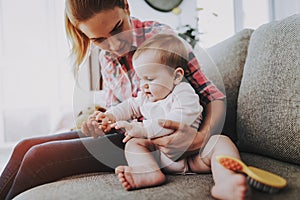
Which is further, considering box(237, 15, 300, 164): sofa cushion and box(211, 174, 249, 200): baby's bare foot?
box(237, 15, 300, 164): sofa cushion

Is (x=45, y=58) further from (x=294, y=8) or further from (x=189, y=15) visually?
(x=294, y=8)

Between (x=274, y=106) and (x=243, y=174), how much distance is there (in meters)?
0.31

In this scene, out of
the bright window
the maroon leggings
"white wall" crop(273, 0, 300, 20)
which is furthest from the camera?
the bright window

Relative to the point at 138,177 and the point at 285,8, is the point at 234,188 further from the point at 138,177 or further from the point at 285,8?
the point at 285,8

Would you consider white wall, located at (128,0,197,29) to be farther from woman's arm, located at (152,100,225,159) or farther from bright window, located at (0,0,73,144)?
woman's arm, located at (152,100,225,159)

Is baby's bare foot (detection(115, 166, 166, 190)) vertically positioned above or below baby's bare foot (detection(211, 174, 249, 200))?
below

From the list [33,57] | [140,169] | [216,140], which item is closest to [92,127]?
[140,169]

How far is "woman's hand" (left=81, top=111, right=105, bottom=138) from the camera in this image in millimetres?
840

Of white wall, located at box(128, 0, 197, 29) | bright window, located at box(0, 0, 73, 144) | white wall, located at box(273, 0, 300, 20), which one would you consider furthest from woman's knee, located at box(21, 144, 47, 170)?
bright window, located at box(0, 0, 73, 144)

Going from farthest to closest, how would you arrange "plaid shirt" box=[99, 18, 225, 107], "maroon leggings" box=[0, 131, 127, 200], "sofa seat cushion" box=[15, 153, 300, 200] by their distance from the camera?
"maroon leggings" box=[0, 131, 127, 200]
"plaid shirt" box=[99, 18, 225, 107]
"sofa seat cushion" box=[15, 153, 300, 200]

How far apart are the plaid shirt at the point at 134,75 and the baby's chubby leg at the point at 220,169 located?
9 cm

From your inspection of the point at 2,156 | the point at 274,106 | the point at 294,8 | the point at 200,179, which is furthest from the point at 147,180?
the point at 2,156

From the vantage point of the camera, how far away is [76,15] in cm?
82

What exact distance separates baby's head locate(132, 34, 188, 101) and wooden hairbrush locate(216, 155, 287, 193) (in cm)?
20
